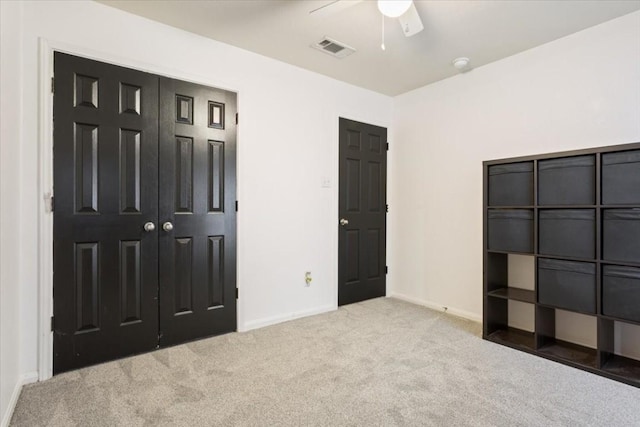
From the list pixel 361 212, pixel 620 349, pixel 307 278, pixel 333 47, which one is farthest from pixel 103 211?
pixel 620 349

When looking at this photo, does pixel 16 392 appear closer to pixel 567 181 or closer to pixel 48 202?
pixel 48 202

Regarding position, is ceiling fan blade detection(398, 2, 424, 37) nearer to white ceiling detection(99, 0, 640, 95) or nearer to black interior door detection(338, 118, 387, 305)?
white ceiling detection(99, 0, 640, 95)

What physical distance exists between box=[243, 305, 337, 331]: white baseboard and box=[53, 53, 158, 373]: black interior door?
2.55ft

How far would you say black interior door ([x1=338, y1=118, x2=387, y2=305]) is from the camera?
3.67 m

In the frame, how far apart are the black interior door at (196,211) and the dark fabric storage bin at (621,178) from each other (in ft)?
8.73

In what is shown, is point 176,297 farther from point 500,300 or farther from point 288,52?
point 500,300

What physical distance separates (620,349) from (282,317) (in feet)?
8.56

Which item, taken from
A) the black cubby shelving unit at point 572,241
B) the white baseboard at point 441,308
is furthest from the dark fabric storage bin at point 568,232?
the white baseboard at point 441,308

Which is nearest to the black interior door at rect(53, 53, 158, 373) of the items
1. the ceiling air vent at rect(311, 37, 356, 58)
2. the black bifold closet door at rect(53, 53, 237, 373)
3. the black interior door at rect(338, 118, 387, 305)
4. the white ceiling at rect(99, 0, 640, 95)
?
the black bifold closet door at rect(53, 53, 237, 373)

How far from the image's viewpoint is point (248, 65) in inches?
116

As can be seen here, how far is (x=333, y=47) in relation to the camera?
2859 mm

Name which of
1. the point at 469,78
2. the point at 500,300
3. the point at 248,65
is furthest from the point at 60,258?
the point at 469,78

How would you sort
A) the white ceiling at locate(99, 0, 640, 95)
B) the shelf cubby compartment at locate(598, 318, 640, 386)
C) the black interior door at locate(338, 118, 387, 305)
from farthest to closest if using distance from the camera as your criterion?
1. the black interior door at locate(338, 118, 387, 305)
2. the white ceiling at locate(99, 0, 640, 95)
3. the shelf cubby compartment at locate(598, 318, 640, 386)

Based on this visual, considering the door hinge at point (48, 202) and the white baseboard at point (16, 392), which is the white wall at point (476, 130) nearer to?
the door hinge at point (48, 202)
